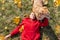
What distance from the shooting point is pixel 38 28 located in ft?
11.7

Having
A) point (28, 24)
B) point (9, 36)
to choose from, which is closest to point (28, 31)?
point (28, 24)

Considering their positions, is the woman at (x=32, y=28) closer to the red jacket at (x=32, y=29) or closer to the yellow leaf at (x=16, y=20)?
the red jacket at (x=32, y=29)

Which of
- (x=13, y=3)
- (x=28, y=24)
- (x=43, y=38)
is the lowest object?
(x=43, y=38)

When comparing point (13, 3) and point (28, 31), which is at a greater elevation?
point (13, 3)

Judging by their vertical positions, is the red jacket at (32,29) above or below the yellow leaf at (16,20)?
below

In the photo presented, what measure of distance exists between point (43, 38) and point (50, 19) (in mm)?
296

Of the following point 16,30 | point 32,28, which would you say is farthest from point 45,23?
point 16,30

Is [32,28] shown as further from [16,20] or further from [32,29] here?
[16,20]

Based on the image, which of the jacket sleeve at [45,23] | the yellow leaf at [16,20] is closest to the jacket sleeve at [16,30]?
the yellow leaf at [16,20]

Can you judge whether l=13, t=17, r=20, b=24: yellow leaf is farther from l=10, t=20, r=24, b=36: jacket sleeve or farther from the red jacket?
the red jacket

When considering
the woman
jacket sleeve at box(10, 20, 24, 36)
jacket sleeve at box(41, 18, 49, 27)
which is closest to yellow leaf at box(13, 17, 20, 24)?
jacket sleeve at box(10, 20, 24, 36)

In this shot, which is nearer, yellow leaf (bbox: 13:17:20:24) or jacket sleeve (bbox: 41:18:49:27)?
jacket sleeve (bbox: 41:18:49:27)

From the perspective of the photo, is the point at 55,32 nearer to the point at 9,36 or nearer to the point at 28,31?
the point at 28,31

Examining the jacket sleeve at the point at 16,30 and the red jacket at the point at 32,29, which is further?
the jacket sleeve at the point at 16,30
